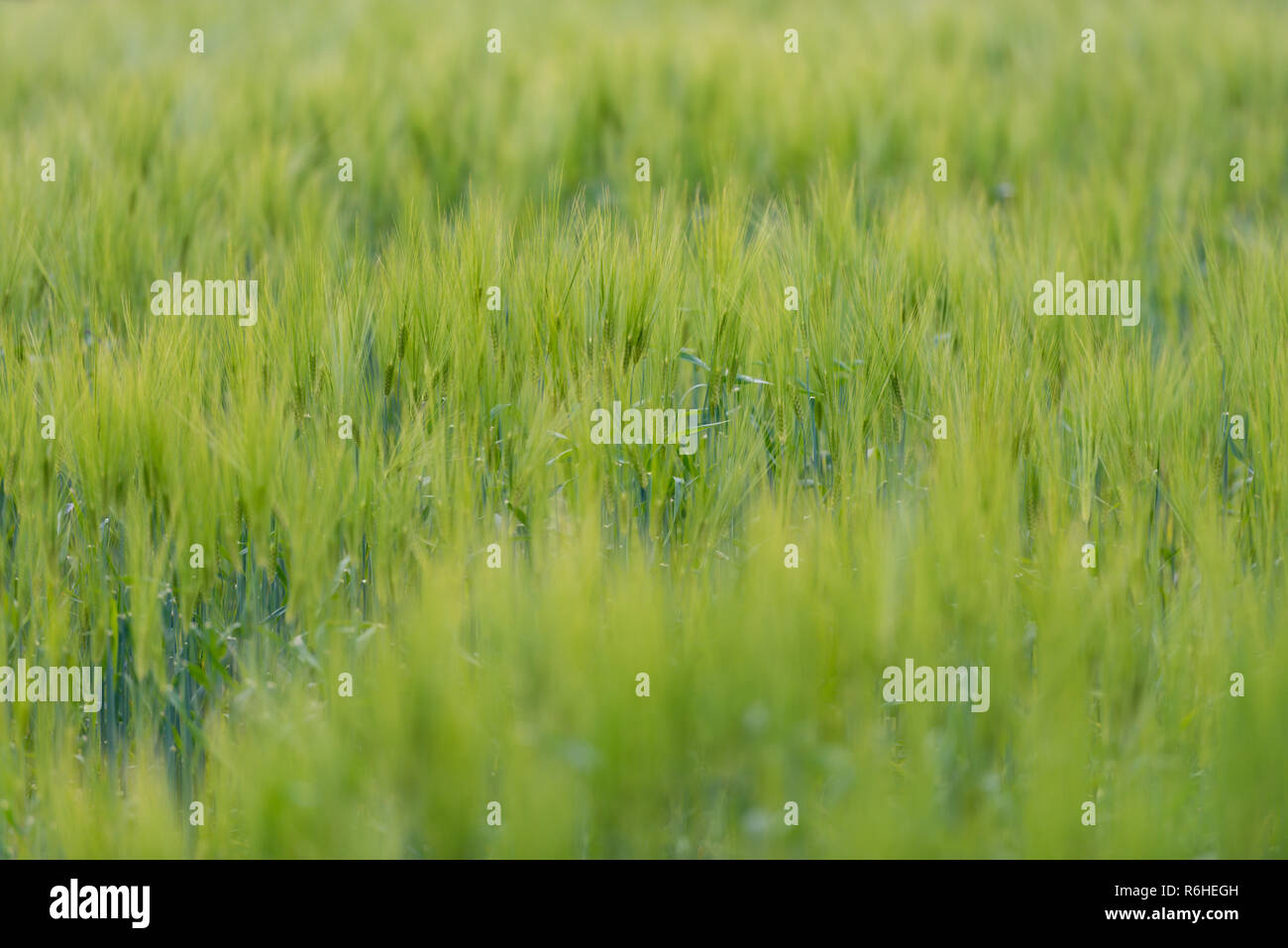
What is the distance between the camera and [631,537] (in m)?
1.35

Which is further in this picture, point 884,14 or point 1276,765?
point 884,14

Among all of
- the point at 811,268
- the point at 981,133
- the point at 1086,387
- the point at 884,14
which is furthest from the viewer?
the point at 884,14

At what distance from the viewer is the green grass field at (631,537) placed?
1.13m

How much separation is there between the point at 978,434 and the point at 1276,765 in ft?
1.75

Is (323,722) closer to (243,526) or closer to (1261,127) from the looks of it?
(243,526)

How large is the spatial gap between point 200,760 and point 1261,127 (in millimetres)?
3561

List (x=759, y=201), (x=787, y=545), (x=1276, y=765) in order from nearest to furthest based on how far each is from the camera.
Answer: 1. (x=1276, y=765)
2. (x=787, y=545)
3. (x=759, y=201)

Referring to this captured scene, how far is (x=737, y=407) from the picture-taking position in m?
1.67

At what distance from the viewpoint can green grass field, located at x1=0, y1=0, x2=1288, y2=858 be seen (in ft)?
3.72

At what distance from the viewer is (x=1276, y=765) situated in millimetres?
1141

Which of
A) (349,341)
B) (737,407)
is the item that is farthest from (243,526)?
(737,407)

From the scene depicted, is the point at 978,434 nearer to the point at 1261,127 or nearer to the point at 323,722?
the point at 323,722
